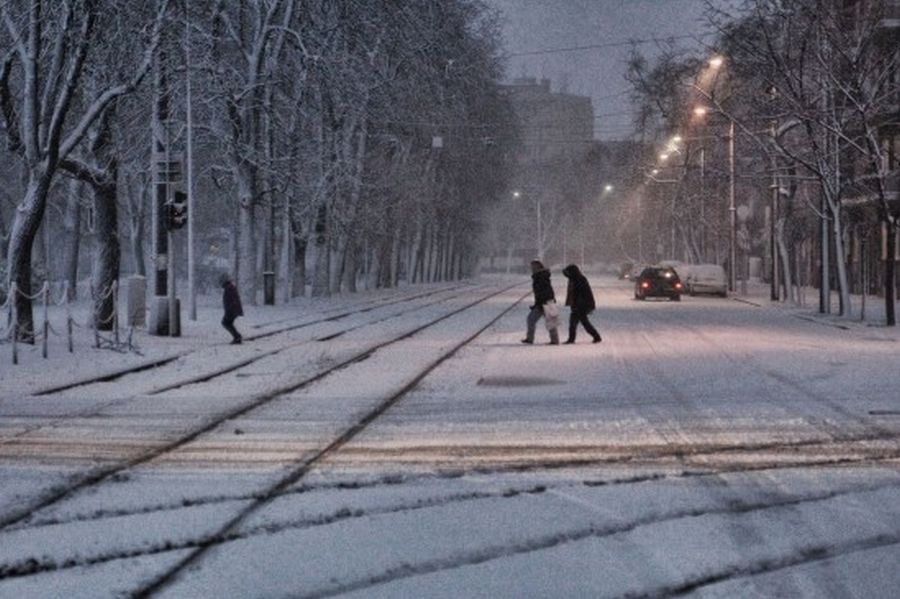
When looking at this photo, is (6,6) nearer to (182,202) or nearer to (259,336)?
(182,202)

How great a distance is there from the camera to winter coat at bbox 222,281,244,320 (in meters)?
24.0

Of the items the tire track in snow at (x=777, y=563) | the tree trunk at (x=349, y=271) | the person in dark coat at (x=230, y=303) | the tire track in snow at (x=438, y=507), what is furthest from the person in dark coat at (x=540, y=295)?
the tree trunk at (x=349, y=271)

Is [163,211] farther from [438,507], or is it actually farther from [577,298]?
[438,507]

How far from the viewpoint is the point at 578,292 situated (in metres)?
23.0

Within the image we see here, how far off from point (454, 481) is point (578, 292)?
48.4 feet

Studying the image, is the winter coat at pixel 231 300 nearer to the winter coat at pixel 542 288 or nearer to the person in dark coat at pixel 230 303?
the person in dark coat at pixel 230 303

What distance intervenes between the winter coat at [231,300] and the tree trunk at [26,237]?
361 centimetres

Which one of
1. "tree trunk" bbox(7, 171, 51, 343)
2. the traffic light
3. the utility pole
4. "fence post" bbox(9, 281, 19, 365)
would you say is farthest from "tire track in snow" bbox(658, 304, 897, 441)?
"tree trunk" bbox(7, 171, 51, 343)

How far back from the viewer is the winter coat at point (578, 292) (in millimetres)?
22844

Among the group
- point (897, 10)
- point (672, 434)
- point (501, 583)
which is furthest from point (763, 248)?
point (501, 583)

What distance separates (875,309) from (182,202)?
25072 millimetres

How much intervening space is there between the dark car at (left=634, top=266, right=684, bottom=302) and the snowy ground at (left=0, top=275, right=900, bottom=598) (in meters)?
32.9

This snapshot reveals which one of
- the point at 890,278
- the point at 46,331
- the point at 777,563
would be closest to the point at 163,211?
the point at 46,331

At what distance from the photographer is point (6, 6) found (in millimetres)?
21906
